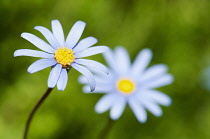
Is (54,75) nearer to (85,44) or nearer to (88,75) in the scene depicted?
(88,75)

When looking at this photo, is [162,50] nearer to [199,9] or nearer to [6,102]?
[199,9]

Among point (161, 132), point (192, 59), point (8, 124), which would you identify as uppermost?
point (8, 124)

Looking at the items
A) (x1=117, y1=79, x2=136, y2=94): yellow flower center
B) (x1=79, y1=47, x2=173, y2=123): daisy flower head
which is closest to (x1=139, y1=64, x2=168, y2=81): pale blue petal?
(x1=79, y1=47, x2=173, y2=123): daisy flower head

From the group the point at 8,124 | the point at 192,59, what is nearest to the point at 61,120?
the point at 8,124

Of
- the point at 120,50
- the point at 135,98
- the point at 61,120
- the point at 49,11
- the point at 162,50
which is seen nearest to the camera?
the point at 135,98

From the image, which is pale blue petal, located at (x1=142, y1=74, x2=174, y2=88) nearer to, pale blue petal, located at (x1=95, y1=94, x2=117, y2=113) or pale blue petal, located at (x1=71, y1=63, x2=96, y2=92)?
pale blue petal, located at (x1=95, y1=94, x2=117, y2=113)

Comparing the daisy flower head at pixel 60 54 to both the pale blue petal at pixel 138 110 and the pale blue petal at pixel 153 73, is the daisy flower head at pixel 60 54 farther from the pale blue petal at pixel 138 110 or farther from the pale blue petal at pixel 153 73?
the pale blue petal at pixel 153 73

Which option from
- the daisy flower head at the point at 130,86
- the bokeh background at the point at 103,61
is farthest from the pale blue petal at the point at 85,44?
the bokeh background at the point at 103,61
